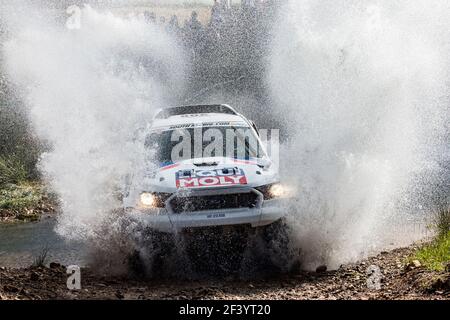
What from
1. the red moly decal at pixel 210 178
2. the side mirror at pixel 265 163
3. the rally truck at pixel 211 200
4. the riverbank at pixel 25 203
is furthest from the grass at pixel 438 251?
the riverbank at pixel 25 203

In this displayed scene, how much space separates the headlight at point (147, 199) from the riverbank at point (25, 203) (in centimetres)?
537

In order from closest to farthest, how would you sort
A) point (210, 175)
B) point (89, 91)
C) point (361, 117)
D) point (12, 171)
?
point (210, 175)
point (361, 117)
point (12, 171)
point (89, 91)

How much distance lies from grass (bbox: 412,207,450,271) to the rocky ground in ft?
0.46

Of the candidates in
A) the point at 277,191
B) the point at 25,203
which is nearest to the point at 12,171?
the point at 25,203

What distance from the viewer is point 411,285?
216 inches

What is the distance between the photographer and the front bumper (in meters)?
6.05

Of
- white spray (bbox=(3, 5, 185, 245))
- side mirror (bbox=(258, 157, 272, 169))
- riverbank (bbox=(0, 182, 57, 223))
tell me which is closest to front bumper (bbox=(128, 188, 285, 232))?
side mirror (bbox=(258, 157, 272, 169))

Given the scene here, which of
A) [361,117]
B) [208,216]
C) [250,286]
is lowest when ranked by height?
[250,286]

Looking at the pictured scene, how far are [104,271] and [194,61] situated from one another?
77.4 feet

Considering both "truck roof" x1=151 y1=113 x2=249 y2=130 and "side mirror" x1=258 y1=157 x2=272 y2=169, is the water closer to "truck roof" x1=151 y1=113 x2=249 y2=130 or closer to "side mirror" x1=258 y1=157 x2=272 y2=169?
"side mirror" x1=258 y1=157 x2=272 y2=169

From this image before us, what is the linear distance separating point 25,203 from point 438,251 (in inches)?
326

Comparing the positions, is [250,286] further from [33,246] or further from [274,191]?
[33,246]

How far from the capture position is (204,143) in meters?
7.59

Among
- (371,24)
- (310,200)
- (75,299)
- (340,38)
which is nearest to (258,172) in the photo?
(310,200)
